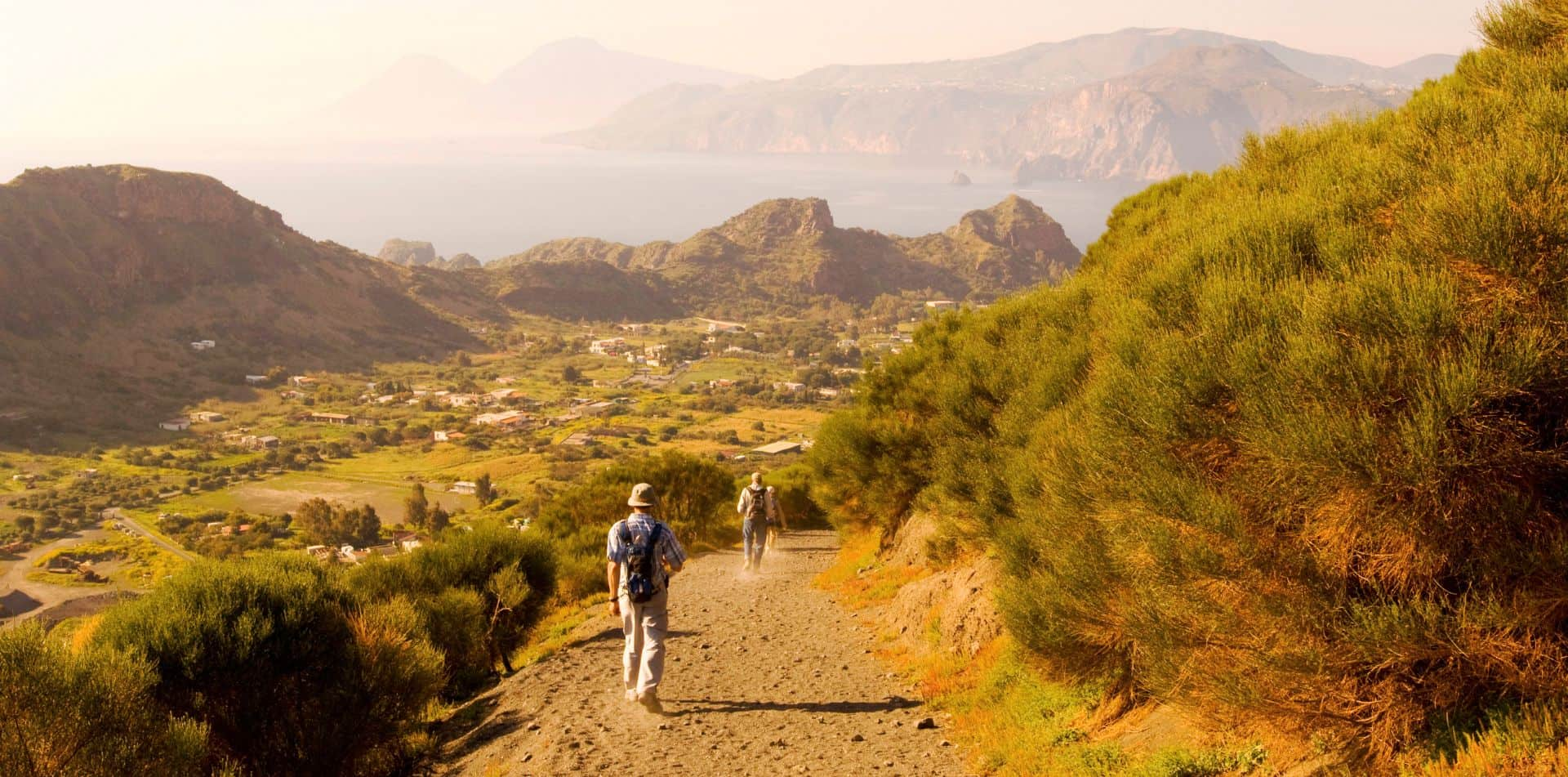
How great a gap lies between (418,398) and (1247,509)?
4426 inches

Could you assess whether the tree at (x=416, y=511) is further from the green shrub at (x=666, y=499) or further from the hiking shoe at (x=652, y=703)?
the hiking shoe at (x=652, y=703)

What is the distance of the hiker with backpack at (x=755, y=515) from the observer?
51.4ft

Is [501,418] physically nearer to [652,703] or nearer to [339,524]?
[339,524]

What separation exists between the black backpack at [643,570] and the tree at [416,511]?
50388 mm

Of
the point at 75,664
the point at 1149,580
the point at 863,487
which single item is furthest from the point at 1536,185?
the point at 863,487

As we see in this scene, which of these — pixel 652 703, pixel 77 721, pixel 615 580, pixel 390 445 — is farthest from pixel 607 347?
pixel 77 721

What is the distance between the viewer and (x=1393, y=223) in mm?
6137

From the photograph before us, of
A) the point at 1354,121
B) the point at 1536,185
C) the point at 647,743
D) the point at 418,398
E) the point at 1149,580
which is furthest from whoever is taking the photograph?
the point at 418,398

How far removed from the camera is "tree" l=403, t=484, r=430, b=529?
55.7m

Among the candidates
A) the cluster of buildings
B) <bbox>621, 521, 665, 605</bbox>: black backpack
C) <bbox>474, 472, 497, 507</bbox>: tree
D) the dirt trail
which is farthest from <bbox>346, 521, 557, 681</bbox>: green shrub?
the cluster of buildings

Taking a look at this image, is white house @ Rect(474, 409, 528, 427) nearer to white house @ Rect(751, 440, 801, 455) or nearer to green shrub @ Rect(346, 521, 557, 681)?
white house @ Rect(751, 440, 801, 455)

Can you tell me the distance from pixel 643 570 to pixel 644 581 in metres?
0.09

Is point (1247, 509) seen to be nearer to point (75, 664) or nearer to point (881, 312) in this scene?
point (75, 664)

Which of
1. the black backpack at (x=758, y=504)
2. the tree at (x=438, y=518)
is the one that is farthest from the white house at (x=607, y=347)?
the black backpack at (x=758, y=504)
